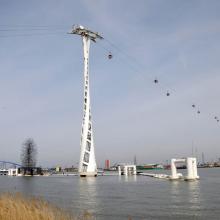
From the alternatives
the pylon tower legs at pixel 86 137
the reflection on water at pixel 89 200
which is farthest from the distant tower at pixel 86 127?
the reflection on water at pixel 89 200

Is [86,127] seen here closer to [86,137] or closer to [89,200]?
[86,137]

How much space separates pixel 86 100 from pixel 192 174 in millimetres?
37586

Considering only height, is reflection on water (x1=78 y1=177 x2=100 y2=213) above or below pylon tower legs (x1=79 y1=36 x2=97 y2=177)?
below

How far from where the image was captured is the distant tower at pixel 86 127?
111875mm

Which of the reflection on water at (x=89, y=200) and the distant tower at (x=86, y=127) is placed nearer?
the reflection on water at (x=89, y=200)

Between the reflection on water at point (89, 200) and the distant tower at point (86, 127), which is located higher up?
the distant tower at point (86, 127)

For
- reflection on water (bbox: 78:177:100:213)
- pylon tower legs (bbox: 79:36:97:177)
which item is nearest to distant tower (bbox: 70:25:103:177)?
pylon tower legs (bbox: 79:36:97:177)

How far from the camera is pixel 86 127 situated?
11150cm

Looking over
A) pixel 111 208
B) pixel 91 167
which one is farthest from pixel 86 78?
pixel 111 208

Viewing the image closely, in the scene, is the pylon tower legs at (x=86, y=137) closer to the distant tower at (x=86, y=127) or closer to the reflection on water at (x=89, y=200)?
the distant tower at (x=86, y=127)

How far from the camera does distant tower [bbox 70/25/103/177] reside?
367 feet

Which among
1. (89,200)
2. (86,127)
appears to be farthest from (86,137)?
(89,200)

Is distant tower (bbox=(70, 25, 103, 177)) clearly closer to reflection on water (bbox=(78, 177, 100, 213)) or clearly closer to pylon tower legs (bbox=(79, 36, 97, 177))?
pylon tower legs (bbox=(79, 36, 97, 177))

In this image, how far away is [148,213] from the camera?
Answer: 3219 centimetres
